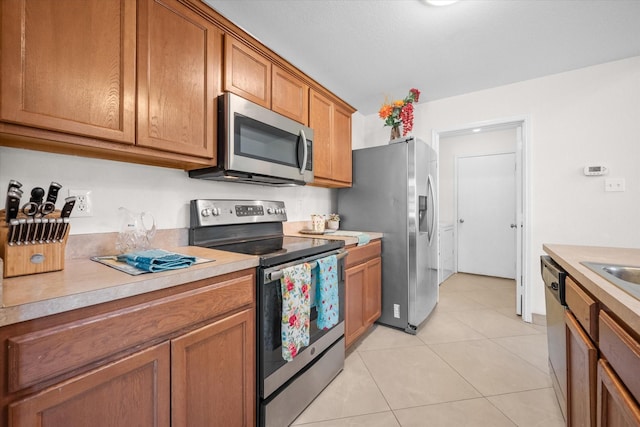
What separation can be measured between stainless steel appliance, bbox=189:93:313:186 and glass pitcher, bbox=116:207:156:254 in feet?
1.30

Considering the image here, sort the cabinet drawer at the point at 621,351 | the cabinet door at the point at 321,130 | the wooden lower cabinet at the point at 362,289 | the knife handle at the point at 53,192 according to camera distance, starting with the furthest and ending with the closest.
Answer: the cabinet door at the point at 321,130 → the wooden lower cabinet at the point at 362,289 → the knife handle at the point at 53,192 → the cabinet drawer at the point at 621,351

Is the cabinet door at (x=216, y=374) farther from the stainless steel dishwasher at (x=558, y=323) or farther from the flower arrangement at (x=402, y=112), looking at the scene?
the flower arrangement at (x=402, y=112)

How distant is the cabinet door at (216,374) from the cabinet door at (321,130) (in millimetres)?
1363

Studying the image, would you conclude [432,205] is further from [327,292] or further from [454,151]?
[454,151]

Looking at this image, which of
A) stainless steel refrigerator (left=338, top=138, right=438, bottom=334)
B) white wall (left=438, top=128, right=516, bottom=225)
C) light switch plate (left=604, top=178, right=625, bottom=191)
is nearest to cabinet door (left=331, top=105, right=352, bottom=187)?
stainless steel refrigerator (left=338, top=138, right=438, bottom=334)

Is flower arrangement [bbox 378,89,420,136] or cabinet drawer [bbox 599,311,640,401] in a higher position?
flower arrangement [bbox 378,89,420,136]

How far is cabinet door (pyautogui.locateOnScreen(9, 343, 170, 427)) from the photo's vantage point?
2.18ft

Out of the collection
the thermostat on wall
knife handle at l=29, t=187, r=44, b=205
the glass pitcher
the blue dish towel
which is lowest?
the blue dish towel

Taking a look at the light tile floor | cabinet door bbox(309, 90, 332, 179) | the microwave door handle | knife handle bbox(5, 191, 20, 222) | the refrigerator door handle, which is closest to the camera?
knife handle bbox(5, 191, 20, 222)

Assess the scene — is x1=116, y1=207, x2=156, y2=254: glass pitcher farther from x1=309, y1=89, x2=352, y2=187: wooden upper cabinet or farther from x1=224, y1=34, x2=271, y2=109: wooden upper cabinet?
x1=309, y1=89, x2=352, y2=187: wooden upper cabinet

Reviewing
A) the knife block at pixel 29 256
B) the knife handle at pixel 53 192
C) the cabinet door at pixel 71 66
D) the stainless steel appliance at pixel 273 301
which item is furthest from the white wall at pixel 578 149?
the knife block at pixel 29 256

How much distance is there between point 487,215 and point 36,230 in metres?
4.91

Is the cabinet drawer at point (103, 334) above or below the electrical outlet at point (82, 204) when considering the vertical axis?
below

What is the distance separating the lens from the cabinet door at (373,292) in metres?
2.25
